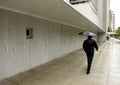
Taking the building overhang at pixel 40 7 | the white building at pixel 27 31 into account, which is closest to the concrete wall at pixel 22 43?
the white building at pixel 27 31

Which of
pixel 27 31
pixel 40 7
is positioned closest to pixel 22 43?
pixel 27 31

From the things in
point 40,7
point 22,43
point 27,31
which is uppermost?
point 40,7

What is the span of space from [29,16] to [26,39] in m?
1.00

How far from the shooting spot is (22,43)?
20.8 ft

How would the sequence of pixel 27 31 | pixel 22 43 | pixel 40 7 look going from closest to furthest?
1. pixel 40 7
2. pixel 22 43
3. pixel 27 31

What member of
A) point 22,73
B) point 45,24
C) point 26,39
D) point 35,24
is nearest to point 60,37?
point 45,24

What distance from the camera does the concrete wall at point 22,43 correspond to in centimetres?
540

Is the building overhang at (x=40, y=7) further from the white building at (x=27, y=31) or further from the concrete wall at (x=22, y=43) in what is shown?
the concrete wall at (x=22, y=43)

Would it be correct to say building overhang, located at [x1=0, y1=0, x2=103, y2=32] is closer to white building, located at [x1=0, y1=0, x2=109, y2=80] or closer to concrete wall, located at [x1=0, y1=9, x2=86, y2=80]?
white building, located at [x1=0, y1=0, x2=109, y2=80]

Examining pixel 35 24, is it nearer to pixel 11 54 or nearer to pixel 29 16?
pixel 29 16

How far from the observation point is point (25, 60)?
6.60 m

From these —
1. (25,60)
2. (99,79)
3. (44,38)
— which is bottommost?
(99,79)

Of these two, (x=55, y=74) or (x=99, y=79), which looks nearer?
(x=99, y=79)

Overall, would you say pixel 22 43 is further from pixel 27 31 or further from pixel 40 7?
pixel 40 7
